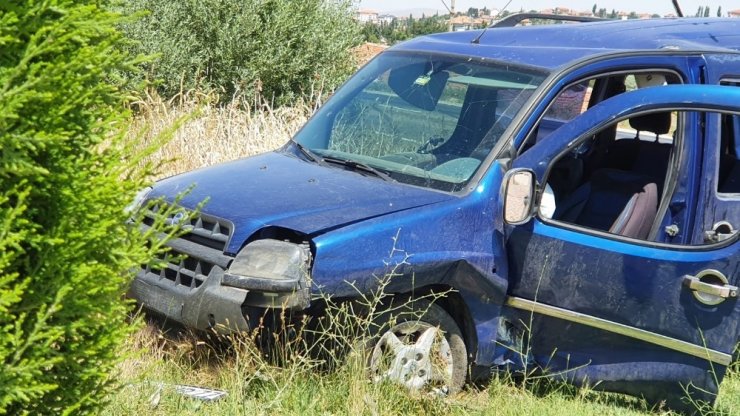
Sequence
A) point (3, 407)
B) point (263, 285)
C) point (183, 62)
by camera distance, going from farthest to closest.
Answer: point (183, 62)
point (263, 285)
point (3, 407)

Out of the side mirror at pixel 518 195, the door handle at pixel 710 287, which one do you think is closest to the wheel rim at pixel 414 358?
the side mirror at pixel 518 195

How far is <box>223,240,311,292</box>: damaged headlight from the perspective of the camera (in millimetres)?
4199

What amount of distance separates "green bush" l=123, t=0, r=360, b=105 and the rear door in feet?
27.8

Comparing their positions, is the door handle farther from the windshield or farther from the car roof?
the car roof

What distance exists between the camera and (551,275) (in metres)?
4.64

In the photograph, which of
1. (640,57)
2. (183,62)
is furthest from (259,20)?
(640,57)

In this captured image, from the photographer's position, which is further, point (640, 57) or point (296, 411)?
point (640, 57)

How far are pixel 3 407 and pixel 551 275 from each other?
2.77m

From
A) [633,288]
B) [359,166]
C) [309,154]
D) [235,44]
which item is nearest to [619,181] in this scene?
[633,288]

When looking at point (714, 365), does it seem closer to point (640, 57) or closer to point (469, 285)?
point (469, 285)

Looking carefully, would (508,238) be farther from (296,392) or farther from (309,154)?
(309,154)

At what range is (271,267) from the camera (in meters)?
4.25

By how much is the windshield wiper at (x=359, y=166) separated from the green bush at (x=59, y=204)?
7.16 ft

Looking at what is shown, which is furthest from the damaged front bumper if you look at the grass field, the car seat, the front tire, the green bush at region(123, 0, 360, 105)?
the green bush at region(123, 0, 360, 105)
